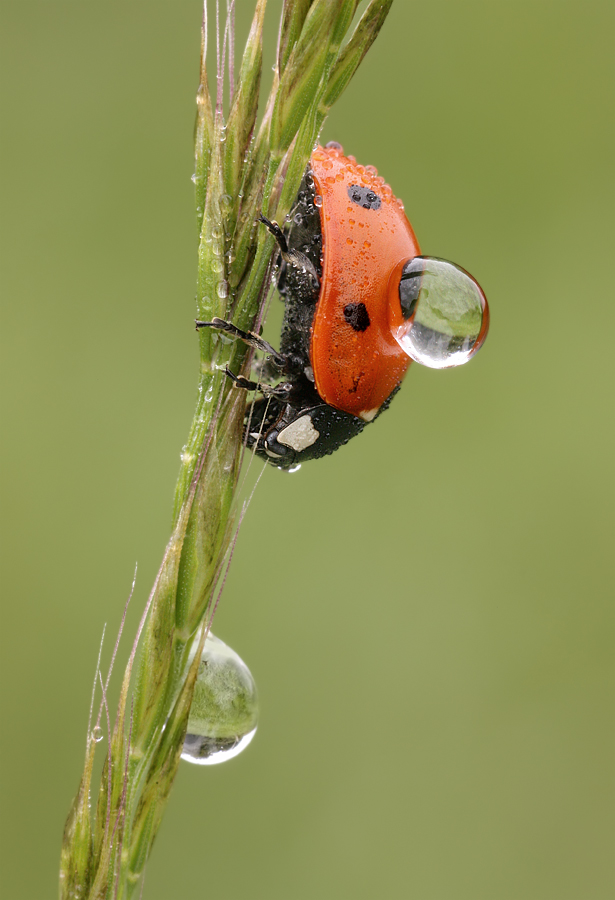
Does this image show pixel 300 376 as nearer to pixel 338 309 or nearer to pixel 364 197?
pixel 338 309

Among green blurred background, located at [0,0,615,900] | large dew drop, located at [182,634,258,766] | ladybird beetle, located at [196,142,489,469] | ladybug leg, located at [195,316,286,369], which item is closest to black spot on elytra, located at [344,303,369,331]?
ladybird beetle, located at [196,142,489,469]

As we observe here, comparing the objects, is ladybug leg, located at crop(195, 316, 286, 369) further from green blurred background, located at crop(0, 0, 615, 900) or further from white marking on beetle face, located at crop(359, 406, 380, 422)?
green blurred background, located at crop(0, 0, 615, 900)

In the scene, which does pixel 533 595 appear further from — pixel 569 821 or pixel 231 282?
pixel 231 282

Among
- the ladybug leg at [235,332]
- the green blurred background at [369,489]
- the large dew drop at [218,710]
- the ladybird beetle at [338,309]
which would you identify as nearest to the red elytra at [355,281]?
the ladybird beetle at [338,309]

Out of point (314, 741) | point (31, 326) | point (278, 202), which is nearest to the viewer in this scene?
point (278, 202)

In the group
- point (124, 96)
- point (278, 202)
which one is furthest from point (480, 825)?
point (124, 96)
